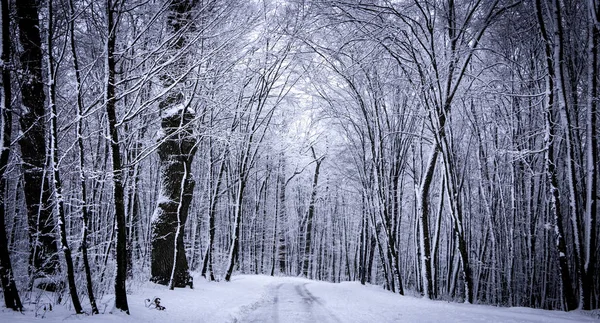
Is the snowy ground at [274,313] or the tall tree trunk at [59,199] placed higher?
the tall tree trunk at [59,199]

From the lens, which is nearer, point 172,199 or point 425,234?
point 172,199

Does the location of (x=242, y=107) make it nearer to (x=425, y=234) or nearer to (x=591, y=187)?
(x=425, y=234)

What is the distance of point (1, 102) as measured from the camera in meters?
4.27

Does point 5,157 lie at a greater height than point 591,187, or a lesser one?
greater

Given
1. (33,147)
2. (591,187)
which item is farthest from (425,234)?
(33,147)

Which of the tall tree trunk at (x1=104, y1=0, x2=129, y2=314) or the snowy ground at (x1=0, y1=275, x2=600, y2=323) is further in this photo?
the tall tree trunk at (x1=104, y1=0, x2=129, y2=314)

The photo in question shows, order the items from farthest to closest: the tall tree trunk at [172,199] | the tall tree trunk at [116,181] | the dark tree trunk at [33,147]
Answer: the tall tree trunk at [172,199]
the dark tree trunk at [33,147]
the tall tree trunk at [116,181]

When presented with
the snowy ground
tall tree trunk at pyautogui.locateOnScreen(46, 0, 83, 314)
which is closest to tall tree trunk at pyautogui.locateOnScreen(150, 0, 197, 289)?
the snowy ground

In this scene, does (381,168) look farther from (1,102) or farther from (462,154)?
(1,102)

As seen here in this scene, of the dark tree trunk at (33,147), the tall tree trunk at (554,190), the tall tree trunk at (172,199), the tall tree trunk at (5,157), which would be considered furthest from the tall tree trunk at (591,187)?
the dark tree trunk at (33,147)

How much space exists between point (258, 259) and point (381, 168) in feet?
63.8

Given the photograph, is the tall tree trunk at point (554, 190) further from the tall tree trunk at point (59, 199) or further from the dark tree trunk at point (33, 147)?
the dark tree trunk at point (33, 147)

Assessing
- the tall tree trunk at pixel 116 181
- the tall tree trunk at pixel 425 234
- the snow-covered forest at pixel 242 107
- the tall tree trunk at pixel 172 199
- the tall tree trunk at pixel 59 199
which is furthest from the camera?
the tall tree trunk at pixel 425 234

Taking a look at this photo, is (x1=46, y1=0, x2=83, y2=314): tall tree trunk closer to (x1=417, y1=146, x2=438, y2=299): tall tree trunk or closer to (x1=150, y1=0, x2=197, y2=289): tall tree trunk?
(x1=150, y1=0, x2=197, y2=289): tall tree trunk
